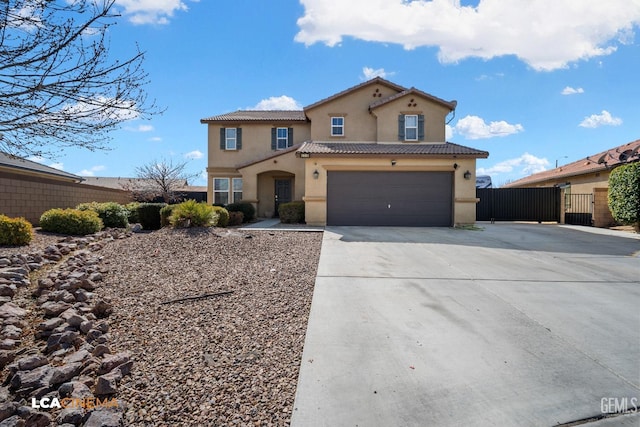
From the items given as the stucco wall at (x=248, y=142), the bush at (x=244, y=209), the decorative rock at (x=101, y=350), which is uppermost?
the stucco wall at (x=248, y=142)

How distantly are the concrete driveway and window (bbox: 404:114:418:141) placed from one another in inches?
423

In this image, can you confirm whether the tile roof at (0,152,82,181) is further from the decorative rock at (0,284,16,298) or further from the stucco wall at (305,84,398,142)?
the stucco wall at (305,84,398,142)

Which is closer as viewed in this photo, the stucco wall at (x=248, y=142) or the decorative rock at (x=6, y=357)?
the decorative rock at (x=6, y=357)

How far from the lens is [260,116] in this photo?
2031 cm

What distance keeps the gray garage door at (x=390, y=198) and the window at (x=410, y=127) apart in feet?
9.72

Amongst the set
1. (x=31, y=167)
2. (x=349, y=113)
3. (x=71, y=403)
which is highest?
(x=349, y=113)

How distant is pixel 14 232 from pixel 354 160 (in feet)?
36.6

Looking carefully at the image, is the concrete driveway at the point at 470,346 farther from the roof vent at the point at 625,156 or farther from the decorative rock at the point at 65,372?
the roof vent at the point at 625,156

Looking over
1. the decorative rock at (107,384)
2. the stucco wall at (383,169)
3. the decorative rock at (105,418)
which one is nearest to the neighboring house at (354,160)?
the stucco wall at (383,169)

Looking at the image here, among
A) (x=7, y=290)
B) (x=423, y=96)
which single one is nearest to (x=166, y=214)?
(x=7, y=290)

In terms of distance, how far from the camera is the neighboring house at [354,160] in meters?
14.5

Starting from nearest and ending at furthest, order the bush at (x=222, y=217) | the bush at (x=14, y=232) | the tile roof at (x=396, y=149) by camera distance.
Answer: the bush at (x=14, y=232) < the bush at (x=222, y=217) < the tile roof at (x=396, y=149)

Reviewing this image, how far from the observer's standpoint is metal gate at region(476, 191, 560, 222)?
18625 millimetres

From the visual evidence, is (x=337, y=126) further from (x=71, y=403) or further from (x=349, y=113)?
(x=71, y=403)
